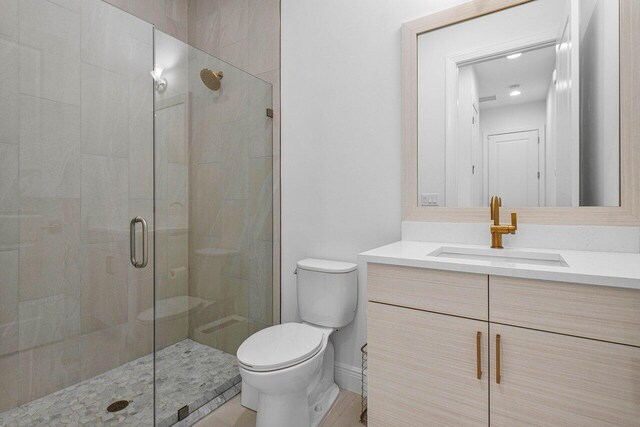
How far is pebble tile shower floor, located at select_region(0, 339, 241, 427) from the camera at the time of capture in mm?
1414

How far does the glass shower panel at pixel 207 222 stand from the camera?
1.58 m

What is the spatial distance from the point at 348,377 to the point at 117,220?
4.93ft

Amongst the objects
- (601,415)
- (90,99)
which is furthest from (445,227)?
(90,99)

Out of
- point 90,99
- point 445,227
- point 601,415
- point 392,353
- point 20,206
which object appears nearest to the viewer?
point 601,415

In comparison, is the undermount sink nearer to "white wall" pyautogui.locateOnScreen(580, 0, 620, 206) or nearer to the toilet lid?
"white wall" pyautogui.locateOnScreen(580, 0, 620, 206)

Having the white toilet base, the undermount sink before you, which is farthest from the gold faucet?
the white toilet base

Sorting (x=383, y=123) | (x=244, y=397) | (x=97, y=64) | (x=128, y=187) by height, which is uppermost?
(x=97, y=64)

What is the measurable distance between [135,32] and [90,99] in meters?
0.49

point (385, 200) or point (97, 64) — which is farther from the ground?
point (97, 64)

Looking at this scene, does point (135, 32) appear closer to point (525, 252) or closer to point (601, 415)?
point (525, 252)

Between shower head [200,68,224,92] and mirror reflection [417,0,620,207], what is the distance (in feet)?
3.57

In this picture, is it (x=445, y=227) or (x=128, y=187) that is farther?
(x=128, y=187)

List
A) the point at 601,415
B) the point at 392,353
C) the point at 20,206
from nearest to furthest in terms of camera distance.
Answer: the point at 601,415 → the point at 392,353 → the point at 20,206

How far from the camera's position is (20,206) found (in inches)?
54.9
